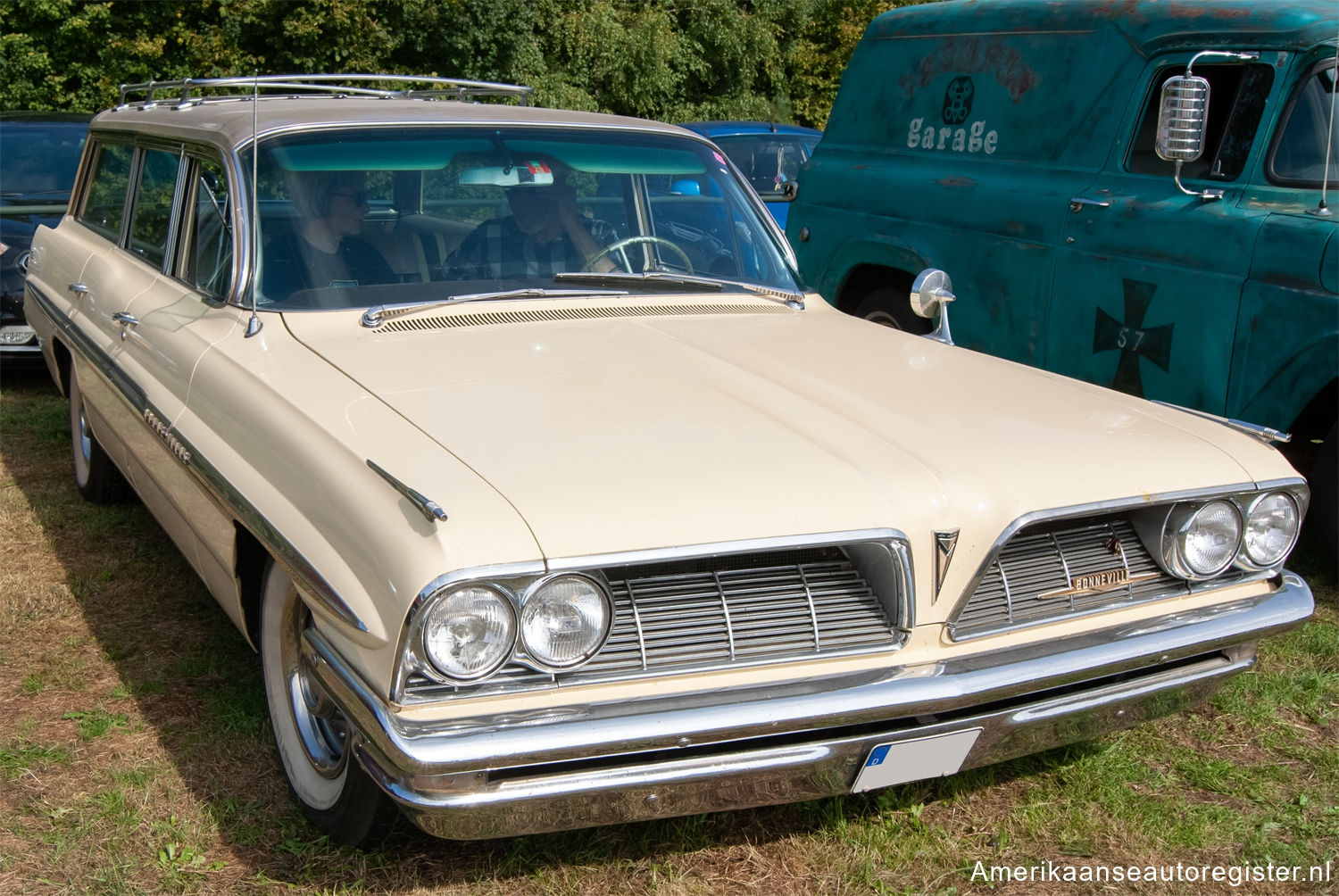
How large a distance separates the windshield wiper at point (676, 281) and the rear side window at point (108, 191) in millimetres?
1937

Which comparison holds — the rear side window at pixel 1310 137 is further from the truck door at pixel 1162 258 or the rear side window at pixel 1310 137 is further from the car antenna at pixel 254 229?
the car antenna at pixel 254 229

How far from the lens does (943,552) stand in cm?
246

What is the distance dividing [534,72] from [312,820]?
53.8 feet

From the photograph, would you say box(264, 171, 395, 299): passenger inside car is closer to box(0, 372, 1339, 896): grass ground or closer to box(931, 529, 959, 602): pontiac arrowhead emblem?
box(0, 372, 1339, 896): grass ground

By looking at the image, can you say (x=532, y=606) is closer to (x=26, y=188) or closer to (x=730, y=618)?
(x=730, y=618)

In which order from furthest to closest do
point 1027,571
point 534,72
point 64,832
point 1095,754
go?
1. point 534,72
2. point 1095,754
3. point 64,832
4. point 1027,571

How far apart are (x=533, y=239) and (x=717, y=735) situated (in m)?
1.83

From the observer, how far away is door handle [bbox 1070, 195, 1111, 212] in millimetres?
5258

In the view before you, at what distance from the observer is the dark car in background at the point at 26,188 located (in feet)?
22.4

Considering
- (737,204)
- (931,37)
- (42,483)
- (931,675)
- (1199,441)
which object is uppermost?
(931,37)

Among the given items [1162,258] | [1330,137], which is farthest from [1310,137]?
[1162,258]

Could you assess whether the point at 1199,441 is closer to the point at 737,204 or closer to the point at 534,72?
the point at 737,204

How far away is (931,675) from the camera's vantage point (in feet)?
8.07

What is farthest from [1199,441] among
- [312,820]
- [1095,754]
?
[312,820]
